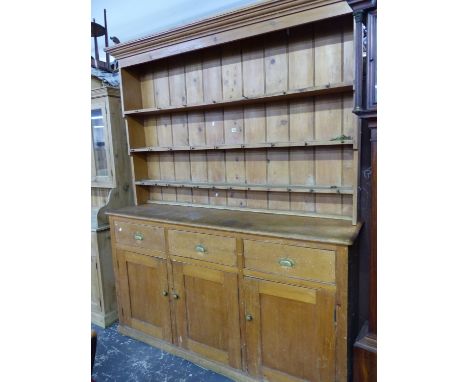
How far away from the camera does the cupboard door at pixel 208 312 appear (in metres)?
1.70

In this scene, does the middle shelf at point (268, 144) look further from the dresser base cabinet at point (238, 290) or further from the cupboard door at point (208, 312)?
the cupboard door at point (208, 312)

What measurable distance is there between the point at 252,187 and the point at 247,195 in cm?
17

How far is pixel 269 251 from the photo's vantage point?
154 centimetres

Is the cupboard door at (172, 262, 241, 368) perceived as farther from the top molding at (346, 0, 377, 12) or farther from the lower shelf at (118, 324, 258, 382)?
the top molding at (346, 0, 377, 12)

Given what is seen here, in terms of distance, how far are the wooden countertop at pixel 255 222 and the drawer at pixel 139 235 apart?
0.21 feet

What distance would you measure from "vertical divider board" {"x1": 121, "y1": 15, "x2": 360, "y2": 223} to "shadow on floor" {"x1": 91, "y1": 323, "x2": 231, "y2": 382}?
1.00m

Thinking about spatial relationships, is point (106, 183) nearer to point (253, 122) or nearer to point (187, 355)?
point (253, 122)

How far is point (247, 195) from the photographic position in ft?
6.74

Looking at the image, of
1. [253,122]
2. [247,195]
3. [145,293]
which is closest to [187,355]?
[145,293]

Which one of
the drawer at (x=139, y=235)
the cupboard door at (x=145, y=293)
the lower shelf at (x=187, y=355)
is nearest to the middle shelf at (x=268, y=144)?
the drawer at (x=139, y=235)

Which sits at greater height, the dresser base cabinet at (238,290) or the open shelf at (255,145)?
the open shelf at (255,145)

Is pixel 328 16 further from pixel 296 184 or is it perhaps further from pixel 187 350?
pixel 187 350

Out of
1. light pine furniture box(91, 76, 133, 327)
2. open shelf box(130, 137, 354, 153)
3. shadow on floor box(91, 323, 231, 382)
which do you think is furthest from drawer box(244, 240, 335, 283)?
light pine furniture box(91, 76, 133, 327)
